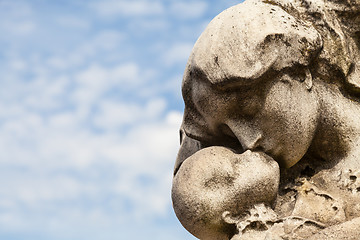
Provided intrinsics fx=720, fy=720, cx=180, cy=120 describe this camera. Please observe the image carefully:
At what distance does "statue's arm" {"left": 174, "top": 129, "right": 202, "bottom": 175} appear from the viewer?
13.8ft

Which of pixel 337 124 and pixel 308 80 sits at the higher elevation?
pixel 308 80

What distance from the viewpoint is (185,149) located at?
4.32 metres

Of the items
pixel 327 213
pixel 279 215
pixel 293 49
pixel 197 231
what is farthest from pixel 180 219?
pixel 293 49

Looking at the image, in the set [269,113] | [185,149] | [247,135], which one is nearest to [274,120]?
[269,113]

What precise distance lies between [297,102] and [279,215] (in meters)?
0.58

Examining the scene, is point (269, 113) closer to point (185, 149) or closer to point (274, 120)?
point (274, 120)

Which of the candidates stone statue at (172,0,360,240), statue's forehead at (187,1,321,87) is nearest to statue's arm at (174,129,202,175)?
stone statue at (172,0,360,240)

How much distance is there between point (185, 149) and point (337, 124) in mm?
991

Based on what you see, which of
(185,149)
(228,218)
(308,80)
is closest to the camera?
(228,218)

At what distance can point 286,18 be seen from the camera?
3.71 meters

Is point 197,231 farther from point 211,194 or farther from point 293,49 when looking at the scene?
point 293,49

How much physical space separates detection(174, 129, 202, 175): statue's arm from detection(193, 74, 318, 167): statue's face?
0.47m

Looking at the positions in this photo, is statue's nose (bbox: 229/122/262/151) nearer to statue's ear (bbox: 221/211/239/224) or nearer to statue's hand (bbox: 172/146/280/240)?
statue's hand (bbox: 172/146/280/240)

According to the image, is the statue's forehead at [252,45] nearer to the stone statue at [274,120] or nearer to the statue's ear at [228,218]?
the stone statue at [274,120]
